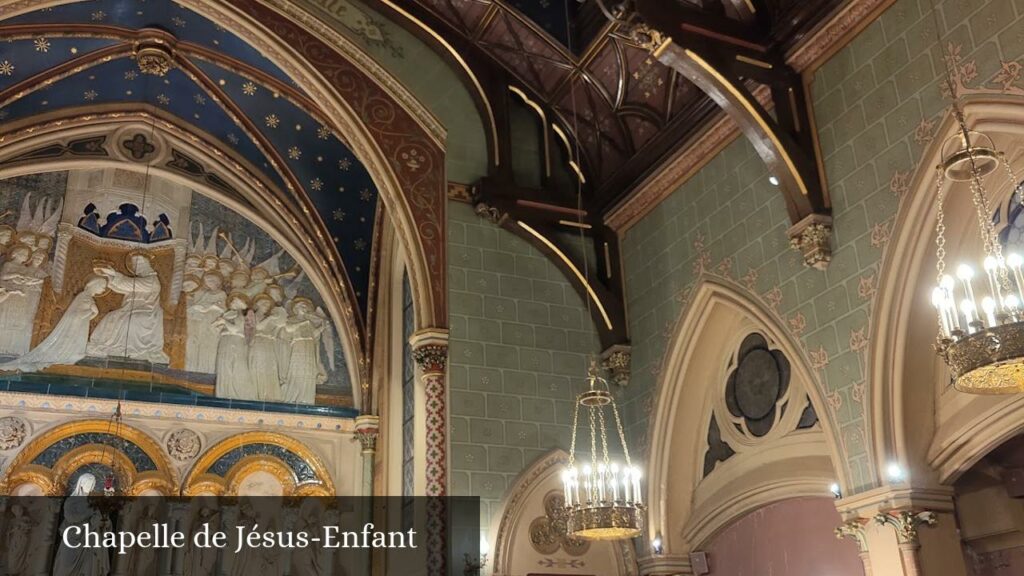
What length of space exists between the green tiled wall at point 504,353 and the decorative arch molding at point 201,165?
3.69 metres

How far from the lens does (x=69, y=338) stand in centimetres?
1256

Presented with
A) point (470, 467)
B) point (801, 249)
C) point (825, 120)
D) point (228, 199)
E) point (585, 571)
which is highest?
point (228, 199)

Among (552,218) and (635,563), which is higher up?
(552,218)

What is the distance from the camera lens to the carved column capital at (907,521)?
7383mm

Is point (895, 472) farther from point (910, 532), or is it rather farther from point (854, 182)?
point (854, 182)

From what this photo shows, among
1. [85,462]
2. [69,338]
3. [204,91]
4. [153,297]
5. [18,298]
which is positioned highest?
[204,91]

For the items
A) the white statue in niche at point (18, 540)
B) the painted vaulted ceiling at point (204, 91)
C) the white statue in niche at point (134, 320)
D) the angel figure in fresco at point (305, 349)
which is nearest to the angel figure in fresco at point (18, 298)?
the white statue in niche at point (134, 320)

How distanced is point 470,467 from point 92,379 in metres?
5.60

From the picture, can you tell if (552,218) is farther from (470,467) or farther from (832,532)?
(832,532)

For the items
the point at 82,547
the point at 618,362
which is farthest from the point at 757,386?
the point at 82,547

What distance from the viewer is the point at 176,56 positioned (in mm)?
12094

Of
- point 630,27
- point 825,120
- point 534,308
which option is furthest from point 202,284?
point 825,120

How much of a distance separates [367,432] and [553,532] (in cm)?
406

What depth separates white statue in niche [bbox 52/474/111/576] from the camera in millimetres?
11500
